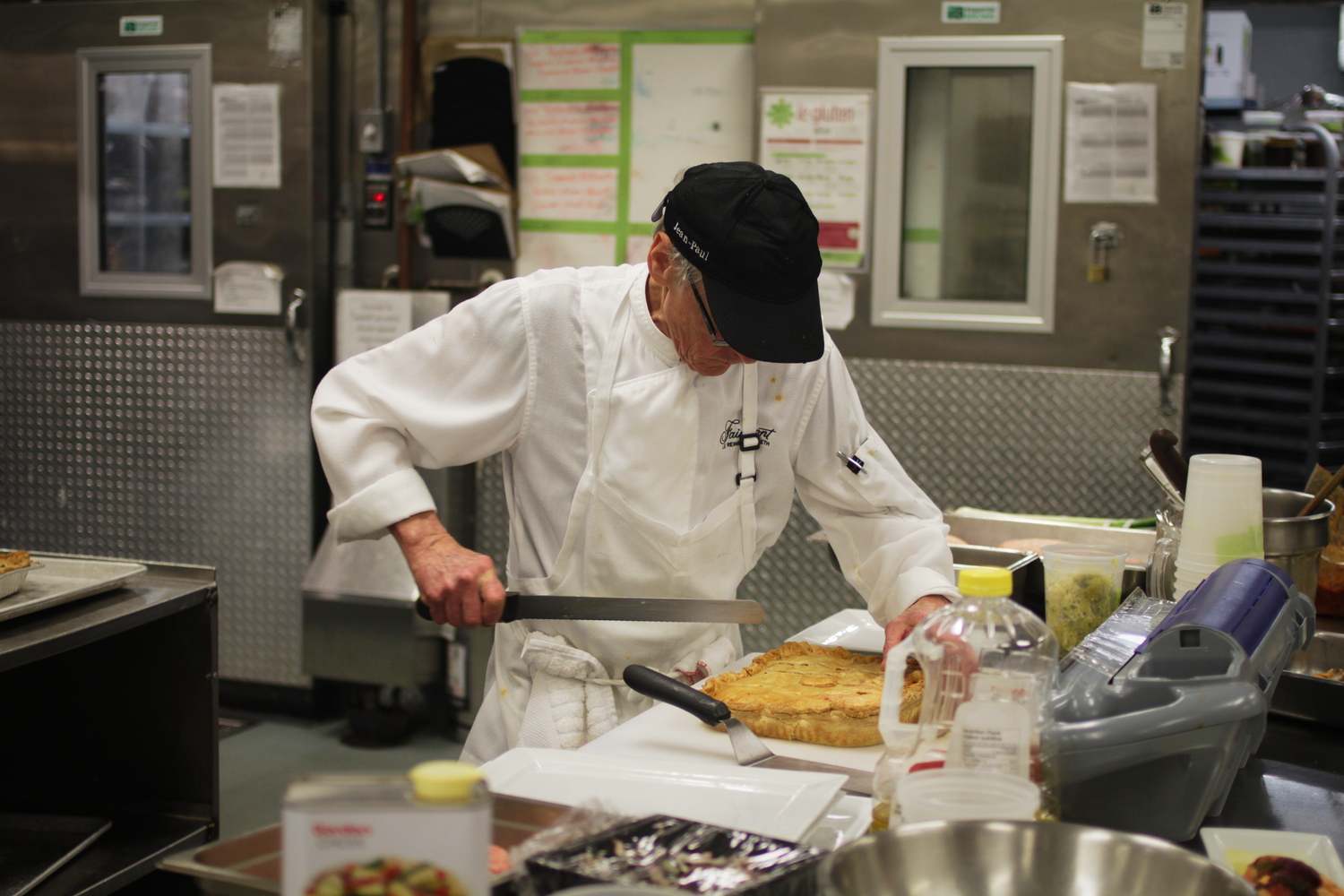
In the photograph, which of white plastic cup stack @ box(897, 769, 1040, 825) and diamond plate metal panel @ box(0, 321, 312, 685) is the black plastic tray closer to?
white plastic cup stack @ box(897, 769, 1040, 825)

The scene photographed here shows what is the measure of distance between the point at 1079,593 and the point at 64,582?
1.99 meters

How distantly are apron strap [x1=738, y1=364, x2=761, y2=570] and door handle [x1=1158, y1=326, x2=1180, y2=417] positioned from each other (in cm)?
202

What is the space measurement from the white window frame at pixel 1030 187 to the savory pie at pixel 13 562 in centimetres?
253

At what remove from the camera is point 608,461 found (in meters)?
2.00

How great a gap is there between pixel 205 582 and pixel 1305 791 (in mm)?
2157

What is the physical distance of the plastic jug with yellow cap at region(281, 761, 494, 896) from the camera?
2.56 feet

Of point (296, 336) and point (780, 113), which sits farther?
point (296, 336)

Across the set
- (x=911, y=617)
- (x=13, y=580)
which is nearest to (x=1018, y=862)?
(x=911, y=617)

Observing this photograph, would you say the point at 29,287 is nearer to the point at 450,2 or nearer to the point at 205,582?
the point at 450,2

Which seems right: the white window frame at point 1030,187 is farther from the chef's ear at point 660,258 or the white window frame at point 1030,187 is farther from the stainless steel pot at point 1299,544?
the chef's ear at point 660,258

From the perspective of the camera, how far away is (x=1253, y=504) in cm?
179

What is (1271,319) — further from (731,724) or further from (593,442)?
(731,724)

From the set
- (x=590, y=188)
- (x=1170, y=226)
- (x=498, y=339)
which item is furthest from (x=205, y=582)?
(x=1170, y=226)

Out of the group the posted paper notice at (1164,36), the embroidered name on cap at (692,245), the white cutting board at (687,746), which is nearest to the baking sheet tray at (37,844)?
the white cutting board at (687,746)
